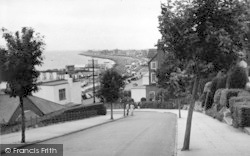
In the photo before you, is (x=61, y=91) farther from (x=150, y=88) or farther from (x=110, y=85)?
(x=150, y=88)

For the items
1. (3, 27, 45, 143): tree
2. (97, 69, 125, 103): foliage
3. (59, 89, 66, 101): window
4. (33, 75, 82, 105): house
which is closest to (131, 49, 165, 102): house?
(33, 75, 82, 105): house

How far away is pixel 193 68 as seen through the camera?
13.7 meters

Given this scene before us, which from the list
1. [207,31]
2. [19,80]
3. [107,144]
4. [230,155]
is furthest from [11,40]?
[230,155]

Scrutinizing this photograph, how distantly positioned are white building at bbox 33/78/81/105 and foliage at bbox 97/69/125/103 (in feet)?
35.9

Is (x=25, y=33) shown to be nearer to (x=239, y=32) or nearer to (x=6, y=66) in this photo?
(x=6, y=66)

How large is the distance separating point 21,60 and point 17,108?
17.2 meters

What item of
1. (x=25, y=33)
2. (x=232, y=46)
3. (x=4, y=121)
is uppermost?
(x=25, y=33)

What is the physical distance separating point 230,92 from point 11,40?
17176 millimetres

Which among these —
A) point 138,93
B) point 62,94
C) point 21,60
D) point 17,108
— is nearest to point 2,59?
point 21,60

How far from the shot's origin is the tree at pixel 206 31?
12711mm

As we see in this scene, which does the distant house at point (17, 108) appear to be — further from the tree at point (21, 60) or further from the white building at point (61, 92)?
the tree at point (21, 60)

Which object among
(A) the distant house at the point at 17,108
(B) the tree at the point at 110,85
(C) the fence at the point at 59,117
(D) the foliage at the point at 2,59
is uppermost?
(D) the foliage at the point at 2,59

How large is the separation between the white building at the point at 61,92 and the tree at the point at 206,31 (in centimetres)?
3743

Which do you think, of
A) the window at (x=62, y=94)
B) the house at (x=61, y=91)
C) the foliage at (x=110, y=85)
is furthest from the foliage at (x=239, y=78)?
the window at (x=62, y=94)
